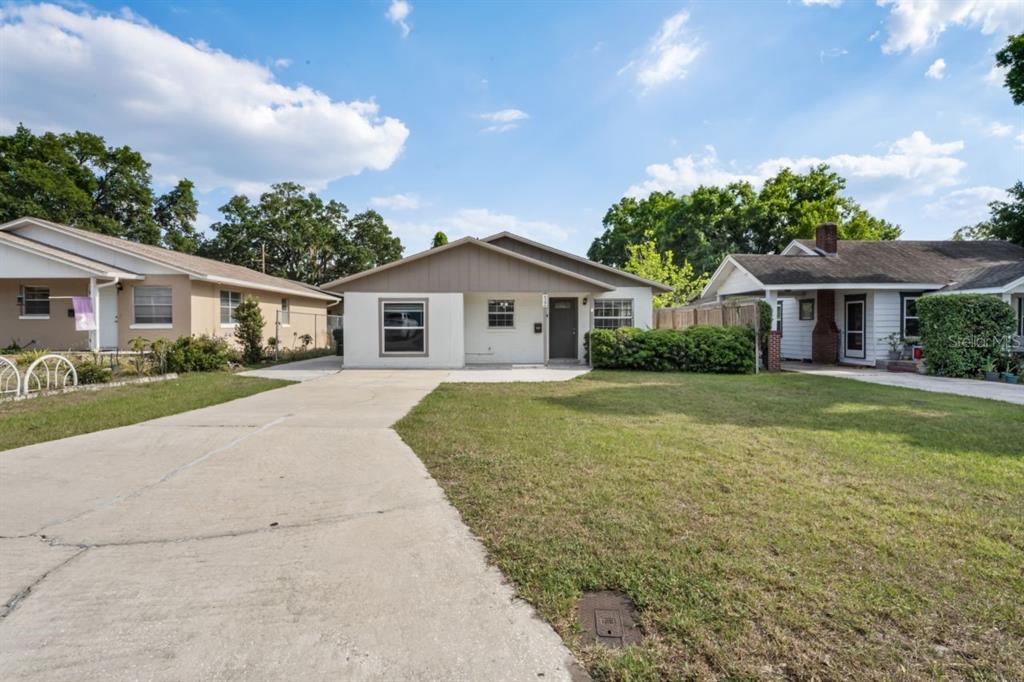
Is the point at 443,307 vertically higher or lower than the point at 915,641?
higher

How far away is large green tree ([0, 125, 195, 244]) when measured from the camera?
30.6 metres

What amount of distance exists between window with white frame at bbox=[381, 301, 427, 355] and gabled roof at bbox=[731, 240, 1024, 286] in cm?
1087

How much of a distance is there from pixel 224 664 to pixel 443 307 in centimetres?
1339

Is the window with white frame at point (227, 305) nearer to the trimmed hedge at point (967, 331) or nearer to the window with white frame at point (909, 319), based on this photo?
the trimmed hedge at point (967, 331)

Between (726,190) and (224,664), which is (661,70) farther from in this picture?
(726,190)

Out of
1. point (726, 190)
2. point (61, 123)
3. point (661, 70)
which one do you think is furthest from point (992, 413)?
point (61, 123)

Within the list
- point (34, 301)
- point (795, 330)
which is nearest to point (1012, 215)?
point (795, 330)

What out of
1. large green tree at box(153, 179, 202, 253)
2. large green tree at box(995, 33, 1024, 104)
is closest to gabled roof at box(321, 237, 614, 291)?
large green tree at box(995, 33, 1024, 104)

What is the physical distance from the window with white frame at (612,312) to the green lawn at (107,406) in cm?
1020

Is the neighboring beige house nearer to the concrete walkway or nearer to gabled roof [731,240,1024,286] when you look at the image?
gabled roof [731,240,1024,286]

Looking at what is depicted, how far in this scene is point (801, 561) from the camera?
3.06 m

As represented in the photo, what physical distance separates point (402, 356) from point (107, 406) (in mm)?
7782

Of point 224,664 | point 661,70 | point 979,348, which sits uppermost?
point 661,70

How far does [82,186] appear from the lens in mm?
34594
